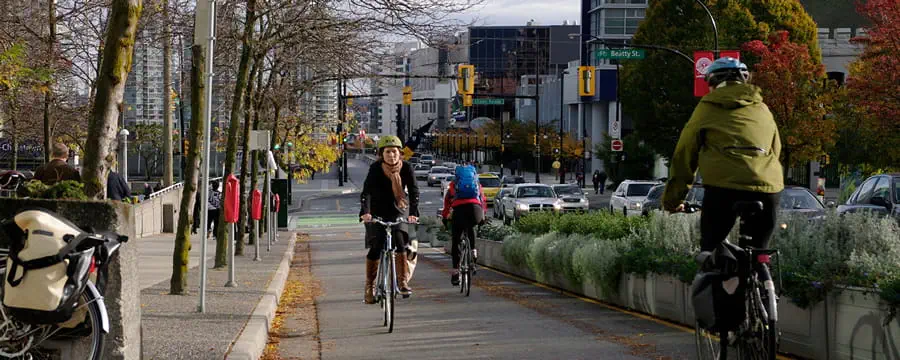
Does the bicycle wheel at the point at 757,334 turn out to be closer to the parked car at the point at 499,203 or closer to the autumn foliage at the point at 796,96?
the parked car at the point at 499,203

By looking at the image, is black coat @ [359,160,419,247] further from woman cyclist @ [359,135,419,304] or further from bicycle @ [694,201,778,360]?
bicycle @ [694,201,778,360]

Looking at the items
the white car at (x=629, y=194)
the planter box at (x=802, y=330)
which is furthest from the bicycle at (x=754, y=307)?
the white car at (x=629, y=194)

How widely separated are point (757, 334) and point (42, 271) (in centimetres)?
389

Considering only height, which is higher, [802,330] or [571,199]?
[802,330]

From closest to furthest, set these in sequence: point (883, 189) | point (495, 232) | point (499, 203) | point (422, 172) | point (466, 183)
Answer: point (466, 183), point (883, 189), point (495, 232), point (499, 203), point (422, 172)

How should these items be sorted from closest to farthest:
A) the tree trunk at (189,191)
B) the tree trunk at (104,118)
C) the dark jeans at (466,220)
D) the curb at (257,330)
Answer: the curb at (257,330)
the tree trunk at (104,118)
the tree trunk at (189,191)
the dark jeans at (466,220)

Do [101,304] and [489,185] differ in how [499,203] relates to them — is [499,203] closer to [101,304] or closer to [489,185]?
[489,185]

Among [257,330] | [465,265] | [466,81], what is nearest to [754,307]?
[257,330]

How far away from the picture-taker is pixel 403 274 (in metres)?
12.9

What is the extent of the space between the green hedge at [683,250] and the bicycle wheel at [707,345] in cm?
55

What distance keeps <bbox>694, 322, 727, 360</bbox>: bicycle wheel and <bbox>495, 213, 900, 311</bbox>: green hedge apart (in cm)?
55

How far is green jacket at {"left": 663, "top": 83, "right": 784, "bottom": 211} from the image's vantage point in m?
6.97

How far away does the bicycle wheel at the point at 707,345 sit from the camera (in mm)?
7281

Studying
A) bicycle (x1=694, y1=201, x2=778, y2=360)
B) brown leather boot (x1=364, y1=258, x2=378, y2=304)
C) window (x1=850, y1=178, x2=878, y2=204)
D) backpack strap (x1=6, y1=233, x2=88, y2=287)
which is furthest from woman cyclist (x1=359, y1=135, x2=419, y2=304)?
window (x1=850, y1=178, x2=878, y2=204)
